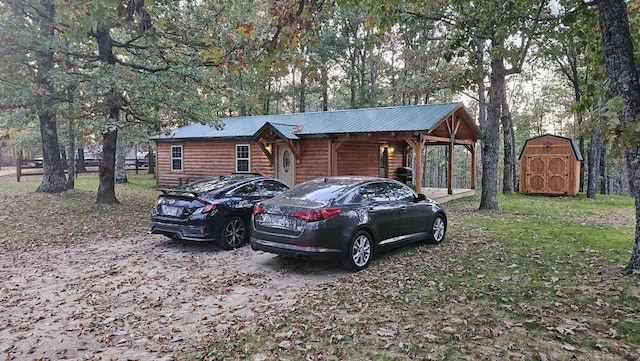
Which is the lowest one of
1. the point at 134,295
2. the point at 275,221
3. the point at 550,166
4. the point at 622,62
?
the point at 134,295

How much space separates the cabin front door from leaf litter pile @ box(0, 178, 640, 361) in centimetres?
1053

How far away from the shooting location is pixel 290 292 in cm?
547

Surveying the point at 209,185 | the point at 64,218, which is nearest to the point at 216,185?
the point at 209,185

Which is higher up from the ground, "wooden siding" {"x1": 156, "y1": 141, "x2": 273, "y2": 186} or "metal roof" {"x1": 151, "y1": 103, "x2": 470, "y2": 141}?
"metal roof" {"x1": 151, "y1": 103, "x2": 470, "y2": 141}

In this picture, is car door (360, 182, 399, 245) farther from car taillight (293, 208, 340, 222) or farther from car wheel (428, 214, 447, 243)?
car wheel (428, 214, 447, 243)

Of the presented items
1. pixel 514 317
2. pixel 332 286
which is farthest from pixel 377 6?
pixel 514 317

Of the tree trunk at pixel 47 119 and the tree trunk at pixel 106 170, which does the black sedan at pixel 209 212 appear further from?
the tree trunk at pixel 106 170

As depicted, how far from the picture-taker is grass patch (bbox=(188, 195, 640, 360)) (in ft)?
12.3

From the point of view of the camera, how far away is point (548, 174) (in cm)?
1783

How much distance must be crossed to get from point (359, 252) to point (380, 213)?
30.2 inches

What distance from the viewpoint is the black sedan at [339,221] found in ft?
19.7

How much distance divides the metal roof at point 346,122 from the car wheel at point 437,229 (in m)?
6.48

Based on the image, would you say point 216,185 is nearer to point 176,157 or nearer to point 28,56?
point 28,56

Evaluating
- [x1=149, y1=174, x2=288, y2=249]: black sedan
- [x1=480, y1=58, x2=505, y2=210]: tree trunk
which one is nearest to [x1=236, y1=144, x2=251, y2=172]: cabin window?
[x1=480, y1=58, x2=505, y2=210]: tree trunk
